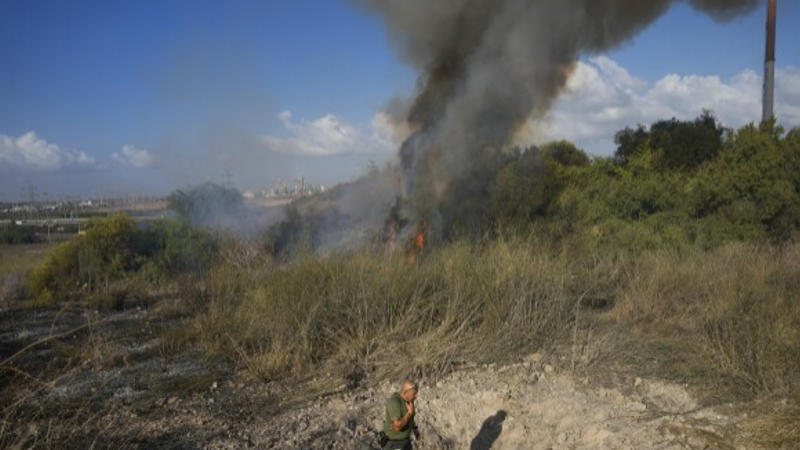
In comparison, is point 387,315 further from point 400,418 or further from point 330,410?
point 400,418

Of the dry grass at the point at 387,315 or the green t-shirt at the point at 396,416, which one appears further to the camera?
the dry grass at the point at 387,315

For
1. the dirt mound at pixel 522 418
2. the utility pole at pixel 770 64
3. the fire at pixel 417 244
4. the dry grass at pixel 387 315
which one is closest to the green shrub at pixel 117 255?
the fire at pixel 417 244

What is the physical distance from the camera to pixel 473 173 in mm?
13336

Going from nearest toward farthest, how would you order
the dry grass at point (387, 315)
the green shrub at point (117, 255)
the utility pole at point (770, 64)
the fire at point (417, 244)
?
1. the dry grass at point (387, 315)
2. the fire at point (417, 244)
3. the green shrub at point (117, 255)
4. the utility pole at point (770, 64)

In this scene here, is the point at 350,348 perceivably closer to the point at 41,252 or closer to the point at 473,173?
the point at 473,173

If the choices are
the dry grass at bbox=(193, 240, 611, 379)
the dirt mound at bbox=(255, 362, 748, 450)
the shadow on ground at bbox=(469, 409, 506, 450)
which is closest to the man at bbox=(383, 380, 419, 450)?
the dirt mound at bbox=(255, 362, 748, 450)

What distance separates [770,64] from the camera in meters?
19.5

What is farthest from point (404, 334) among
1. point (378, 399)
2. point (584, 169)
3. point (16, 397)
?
point (584, 169)

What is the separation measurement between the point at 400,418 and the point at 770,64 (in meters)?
20.8

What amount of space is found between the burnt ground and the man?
849mm

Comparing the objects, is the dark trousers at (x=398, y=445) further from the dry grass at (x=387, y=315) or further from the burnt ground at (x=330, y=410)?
the dry grass at (x=387, y=315)

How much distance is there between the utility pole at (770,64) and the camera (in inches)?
752

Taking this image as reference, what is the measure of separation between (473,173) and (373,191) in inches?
91.6

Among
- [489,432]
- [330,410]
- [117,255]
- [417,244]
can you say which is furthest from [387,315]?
[117,255]
